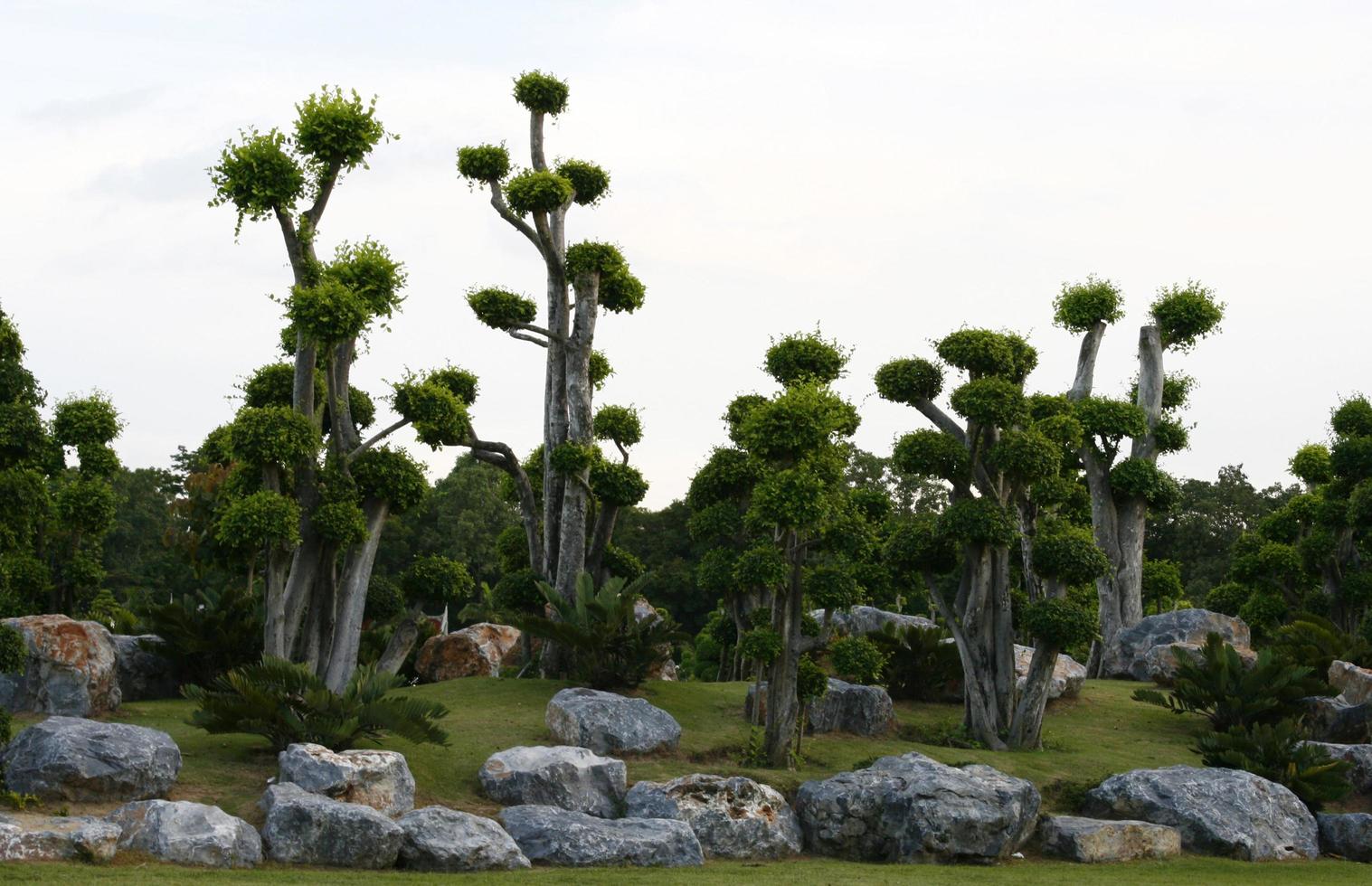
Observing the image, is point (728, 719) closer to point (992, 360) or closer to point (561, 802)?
point (561, 802)

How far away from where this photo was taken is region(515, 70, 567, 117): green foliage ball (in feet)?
82.2

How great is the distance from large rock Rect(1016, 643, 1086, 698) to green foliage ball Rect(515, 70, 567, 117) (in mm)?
12641

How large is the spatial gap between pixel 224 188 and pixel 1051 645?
1350 centimetres

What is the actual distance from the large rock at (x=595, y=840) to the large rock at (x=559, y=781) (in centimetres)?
83

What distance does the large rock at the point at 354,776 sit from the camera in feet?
48.9

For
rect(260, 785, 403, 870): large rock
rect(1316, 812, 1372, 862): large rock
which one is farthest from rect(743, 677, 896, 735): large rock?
rect(260, 785, 403, 870): large rock

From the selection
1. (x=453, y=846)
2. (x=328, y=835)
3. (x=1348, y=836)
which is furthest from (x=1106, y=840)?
(x=328, y=835)

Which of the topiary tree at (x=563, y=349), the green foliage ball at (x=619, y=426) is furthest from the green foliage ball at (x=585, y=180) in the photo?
the green foliage ball at (x=619, y=426)

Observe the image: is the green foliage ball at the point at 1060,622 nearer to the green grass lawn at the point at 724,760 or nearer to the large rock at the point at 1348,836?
the green grass lawn at the point at 724,760

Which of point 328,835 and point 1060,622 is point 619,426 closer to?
point 1060,622

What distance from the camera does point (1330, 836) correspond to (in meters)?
18.0

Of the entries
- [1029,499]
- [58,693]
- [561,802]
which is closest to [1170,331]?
[1029,499]

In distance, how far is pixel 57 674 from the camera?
61.3ft

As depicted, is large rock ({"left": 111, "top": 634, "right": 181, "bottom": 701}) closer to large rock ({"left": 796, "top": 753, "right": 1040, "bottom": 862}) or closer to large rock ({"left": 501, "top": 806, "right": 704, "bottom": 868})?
large rock ({"left": 501, "top": 806, "right": 704, "bottom": 868})
